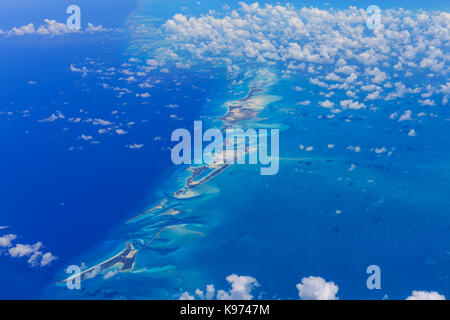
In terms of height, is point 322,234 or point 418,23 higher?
point 418,23

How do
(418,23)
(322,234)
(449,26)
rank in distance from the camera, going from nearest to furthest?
(322,234)
(449,26)
(418,23)

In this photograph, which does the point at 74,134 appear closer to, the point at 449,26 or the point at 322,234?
the point at 322,234

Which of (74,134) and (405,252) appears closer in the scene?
(405,252)

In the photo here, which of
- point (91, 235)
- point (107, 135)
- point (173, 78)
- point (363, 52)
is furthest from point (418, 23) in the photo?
point (91, 235)

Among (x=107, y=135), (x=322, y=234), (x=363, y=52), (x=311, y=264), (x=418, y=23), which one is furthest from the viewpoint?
(x=418, y=23)

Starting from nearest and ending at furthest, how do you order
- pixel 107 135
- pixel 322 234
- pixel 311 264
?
pixel 311 264 < pixel 322 234 < pixel 107 135

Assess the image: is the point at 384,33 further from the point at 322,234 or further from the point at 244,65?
the point at 322,234

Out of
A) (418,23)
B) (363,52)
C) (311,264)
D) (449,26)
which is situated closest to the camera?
(311,264)

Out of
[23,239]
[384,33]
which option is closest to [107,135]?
[23,239]

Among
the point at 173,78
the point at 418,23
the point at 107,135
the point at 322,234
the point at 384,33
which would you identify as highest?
the point at 418,23
